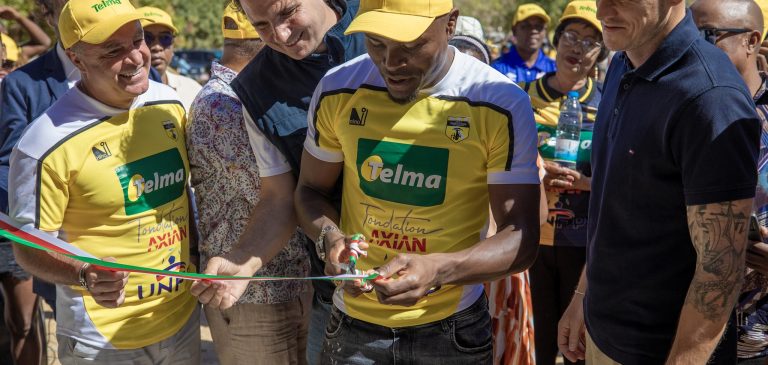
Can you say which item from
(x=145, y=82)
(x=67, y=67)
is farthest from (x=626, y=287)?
(x=67, y=67)

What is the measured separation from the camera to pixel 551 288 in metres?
4.86

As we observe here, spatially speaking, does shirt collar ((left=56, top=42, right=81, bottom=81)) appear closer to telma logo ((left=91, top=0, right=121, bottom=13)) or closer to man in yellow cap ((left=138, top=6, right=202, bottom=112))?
telma logo ((left=91, top=0, right=121, bottom=13))

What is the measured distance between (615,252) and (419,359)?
31.1 inches

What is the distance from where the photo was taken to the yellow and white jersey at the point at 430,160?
2658 mm

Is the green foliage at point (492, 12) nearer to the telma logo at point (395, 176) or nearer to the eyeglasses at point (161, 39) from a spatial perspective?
the eyeglasses at point (161, 39)

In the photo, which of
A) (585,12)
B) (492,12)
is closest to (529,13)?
(585,12)

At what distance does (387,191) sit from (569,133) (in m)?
2.16

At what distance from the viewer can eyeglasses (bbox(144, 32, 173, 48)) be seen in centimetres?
637

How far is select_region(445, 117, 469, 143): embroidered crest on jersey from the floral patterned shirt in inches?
45.1

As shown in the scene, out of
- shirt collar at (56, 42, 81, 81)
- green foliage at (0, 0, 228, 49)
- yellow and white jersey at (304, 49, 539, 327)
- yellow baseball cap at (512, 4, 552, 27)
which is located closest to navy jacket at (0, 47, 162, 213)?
shirt collar at (56, 42, 81, 81)

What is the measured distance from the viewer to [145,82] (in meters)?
3.34

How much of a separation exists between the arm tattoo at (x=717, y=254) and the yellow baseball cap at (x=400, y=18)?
1.01 meters

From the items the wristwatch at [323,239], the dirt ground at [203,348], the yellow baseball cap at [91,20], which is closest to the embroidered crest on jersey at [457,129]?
the wristwatch at [323,239]

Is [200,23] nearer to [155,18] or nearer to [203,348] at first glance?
[155,18]
